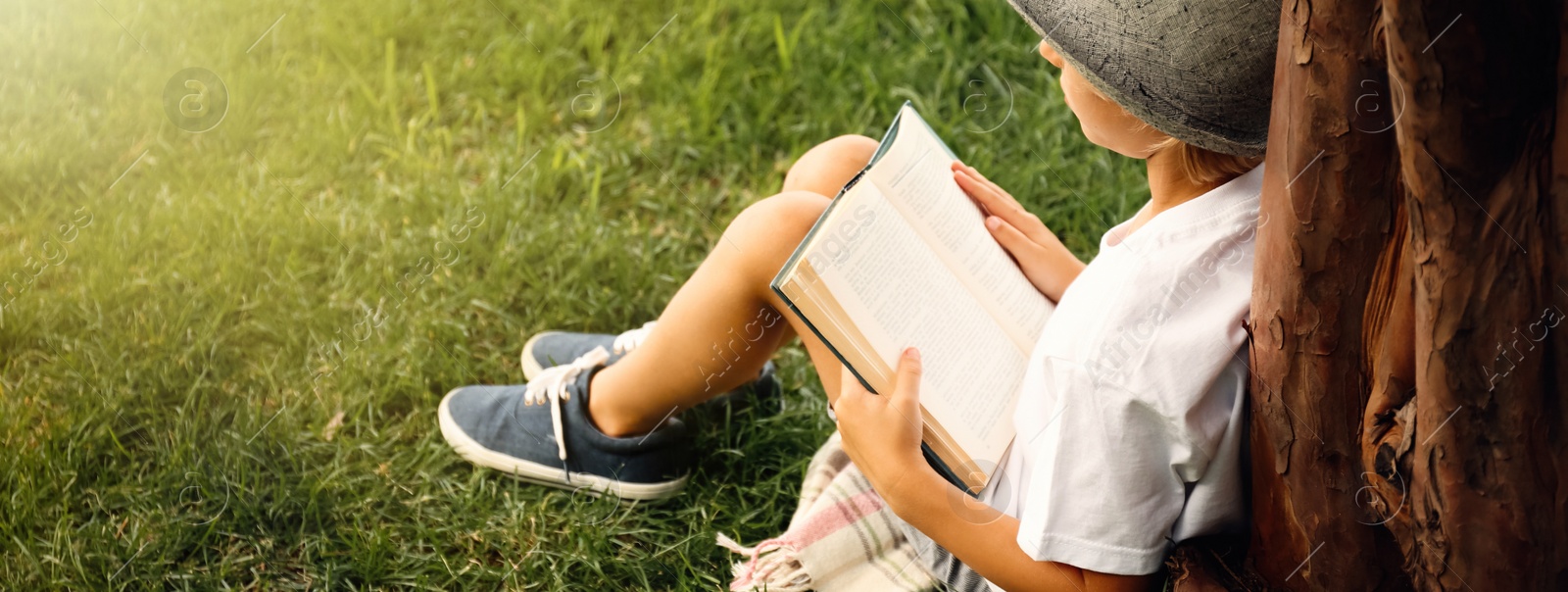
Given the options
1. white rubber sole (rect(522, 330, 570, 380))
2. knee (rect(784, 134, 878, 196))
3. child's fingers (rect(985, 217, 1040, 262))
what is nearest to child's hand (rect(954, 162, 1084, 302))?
child's fingers (rect(985, 217, 1040, 262))

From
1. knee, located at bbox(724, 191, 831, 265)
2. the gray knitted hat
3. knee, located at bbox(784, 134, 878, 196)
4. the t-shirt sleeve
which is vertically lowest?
the t-shirt sleeve

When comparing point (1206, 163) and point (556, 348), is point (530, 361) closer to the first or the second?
point (556, 348)

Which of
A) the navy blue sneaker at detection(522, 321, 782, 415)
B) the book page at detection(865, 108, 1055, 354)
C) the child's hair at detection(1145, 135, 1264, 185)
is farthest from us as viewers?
the navy blue sneaker at detection(522, 321, 782, 415)

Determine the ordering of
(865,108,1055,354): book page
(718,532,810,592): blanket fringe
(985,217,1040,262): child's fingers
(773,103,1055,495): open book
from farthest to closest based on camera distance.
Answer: (718,532,810,592): blanket fringe
(985,217,1040,262): child's fingers
(865,108,1055,354): book page
(773,103,1055,495): open book

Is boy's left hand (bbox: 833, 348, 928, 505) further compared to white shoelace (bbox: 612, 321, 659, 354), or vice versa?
white shoelace (bbox: 612, 321, 659, 354)

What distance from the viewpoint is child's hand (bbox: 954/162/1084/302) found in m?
1.64

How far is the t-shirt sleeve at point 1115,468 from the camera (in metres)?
1.17

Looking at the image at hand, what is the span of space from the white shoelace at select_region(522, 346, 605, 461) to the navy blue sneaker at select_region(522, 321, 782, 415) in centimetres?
14

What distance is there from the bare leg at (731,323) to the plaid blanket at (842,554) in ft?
0.68

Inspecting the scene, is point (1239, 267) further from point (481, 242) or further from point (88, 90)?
point (88, 90)

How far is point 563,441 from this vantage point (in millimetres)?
1874

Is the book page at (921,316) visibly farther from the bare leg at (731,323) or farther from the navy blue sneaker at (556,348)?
the navy blue sneaker at (556,348)

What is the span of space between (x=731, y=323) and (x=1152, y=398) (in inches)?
26.8

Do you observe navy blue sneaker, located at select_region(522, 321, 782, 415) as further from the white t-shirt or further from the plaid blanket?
the white t-shirt
